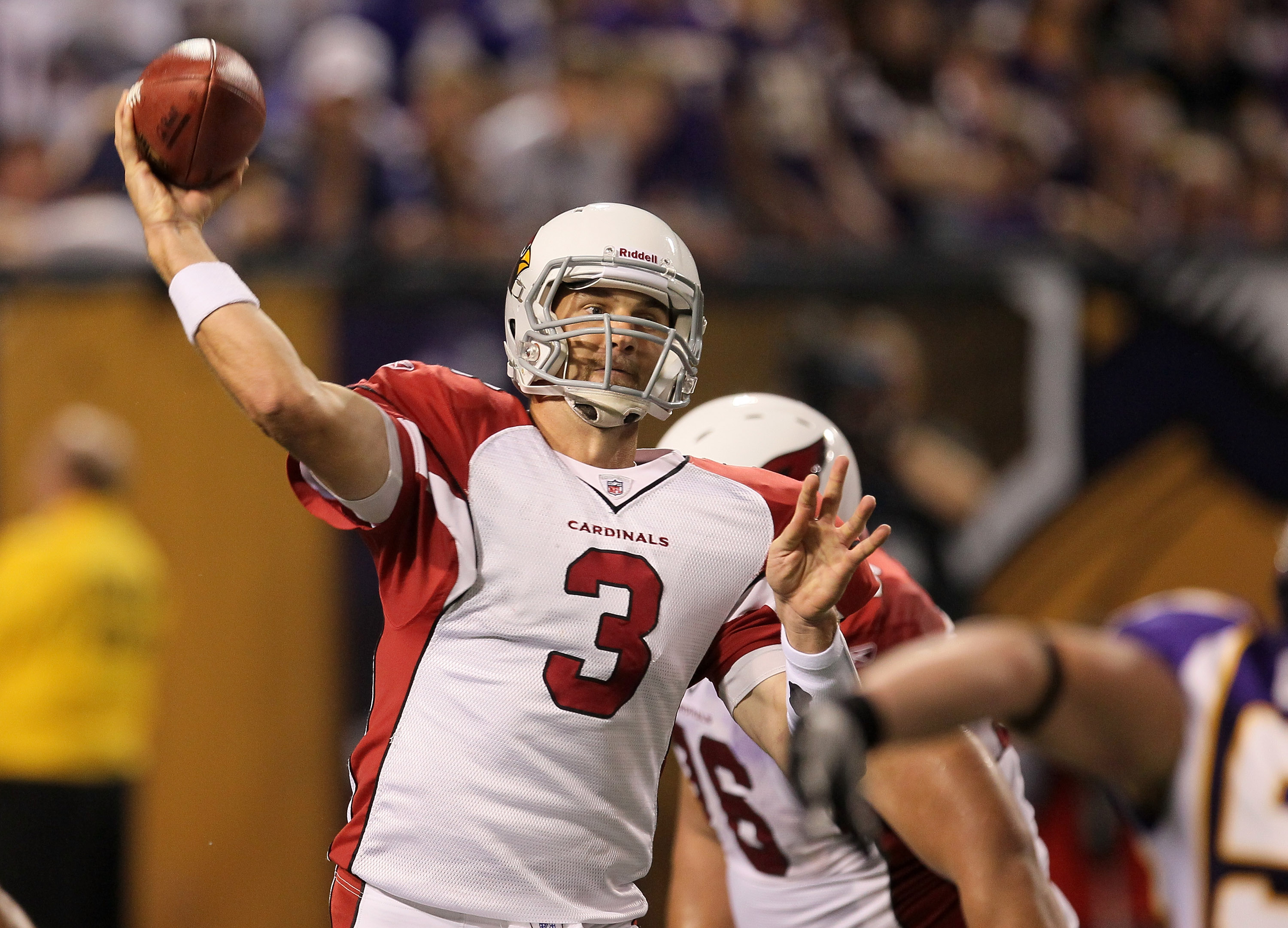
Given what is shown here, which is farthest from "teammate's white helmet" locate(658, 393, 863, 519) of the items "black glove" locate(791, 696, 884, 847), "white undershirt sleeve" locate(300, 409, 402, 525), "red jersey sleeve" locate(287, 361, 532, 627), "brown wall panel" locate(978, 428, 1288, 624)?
"brown wall panel" locate(978, 428, 1288, 624)

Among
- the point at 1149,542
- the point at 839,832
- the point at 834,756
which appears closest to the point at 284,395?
the point at 834,756

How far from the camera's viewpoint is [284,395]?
221 cm

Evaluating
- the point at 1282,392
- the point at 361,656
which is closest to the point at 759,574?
the point at 361,656

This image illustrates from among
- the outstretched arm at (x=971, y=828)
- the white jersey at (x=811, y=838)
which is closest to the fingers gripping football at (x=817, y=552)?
the outstretched arm at (x=971, y=828)

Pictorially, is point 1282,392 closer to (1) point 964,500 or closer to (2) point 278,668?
(1) point 964,500

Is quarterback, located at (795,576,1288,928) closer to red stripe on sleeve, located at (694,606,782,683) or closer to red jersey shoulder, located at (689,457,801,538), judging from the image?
red stripe on sleeve, located at (694,606,782,683)

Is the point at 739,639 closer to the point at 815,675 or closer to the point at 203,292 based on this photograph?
the point at 815,675

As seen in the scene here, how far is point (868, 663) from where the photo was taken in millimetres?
3117

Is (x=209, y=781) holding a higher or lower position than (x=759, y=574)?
lower

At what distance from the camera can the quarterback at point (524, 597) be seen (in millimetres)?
2373

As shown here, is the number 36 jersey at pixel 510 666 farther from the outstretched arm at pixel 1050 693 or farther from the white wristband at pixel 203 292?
the outstretched arm at pixel 1050 693

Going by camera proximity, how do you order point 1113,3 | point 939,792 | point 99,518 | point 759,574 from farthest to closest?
point 1113,3, point 99,518, point 939,792, point 759,574

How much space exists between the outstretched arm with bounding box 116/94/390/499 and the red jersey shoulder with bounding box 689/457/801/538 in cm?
67

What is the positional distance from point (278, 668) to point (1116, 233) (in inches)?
184
